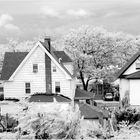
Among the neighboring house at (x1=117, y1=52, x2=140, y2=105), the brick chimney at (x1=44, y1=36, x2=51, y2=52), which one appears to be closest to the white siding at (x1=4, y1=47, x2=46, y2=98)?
the brick chimney at (x1=44, y1=36, x2=51, y2=52)

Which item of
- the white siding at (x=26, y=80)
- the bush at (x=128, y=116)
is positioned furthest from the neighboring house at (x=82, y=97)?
the bush at (x=128, y=116)

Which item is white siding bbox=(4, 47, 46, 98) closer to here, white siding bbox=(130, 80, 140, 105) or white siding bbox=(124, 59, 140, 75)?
white siding bbox=(124, 59, 140, 75)

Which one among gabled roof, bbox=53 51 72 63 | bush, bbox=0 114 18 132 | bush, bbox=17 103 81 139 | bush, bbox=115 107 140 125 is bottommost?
bush, bbox=115 107 140 125

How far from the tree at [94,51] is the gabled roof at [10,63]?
1405 centimetres

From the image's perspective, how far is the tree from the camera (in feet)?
173

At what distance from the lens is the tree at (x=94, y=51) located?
173ft

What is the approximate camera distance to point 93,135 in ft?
23.6

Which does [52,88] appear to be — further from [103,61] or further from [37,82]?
[103,61]

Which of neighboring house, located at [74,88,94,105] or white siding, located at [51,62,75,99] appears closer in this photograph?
white siding, located at [51,62,75,99]

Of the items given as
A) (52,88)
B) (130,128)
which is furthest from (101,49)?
(130,128)

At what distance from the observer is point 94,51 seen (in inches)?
2104

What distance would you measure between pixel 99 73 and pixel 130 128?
4421 centimetres

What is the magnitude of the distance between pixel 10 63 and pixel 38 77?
4286 millimetres

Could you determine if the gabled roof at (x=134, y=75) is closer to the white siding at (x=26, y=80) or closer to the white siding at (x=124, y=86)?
the white siding at (x=124, y=86)
